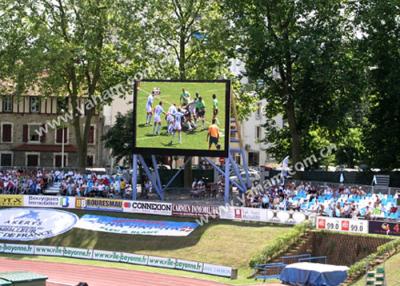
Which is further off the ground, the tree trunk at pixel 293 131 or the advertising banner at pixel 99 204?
the tree trunk at pixel 293 131

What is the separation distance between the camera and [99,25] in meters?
53.1

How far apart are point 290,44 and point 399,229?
18941mm

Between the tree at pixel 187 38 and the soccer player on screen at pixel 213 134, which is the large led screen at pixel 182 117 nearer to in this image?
the soccer player on screen at pixel 213 134

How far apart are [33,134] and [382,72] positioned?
40.9 metres

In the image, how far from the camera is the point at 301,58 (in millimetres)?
48125

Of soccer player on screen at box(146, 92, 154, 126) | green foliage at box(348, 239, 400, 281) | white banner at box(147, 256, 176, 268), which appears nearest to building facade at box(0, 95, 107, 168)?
soccer player on screen at box(146, 92, 154, 126)

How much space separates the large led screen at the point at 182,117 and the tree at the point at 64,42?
10.6m

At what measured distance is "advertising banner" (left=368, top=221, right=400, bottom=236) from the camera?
34.9m

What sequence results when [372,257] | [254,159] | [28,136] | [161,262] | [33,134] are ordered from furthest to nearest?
[254,159] < [33,134] < [28,136] < [161,262] < [372,257]

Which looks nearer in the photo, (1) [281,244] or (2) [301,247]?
(1) [281,244]

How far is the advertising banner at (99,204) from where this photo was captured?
44.5m

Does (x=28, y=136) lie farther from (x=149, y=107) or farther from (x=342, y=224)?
(x=342, y=224)

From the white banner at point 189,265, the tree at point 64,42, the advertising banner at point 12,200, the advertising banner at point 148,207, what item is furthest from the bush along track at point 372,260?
the tree at point 64,42

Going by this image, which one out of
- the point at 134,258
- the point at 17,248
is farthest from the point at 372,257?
the point at 17,248
